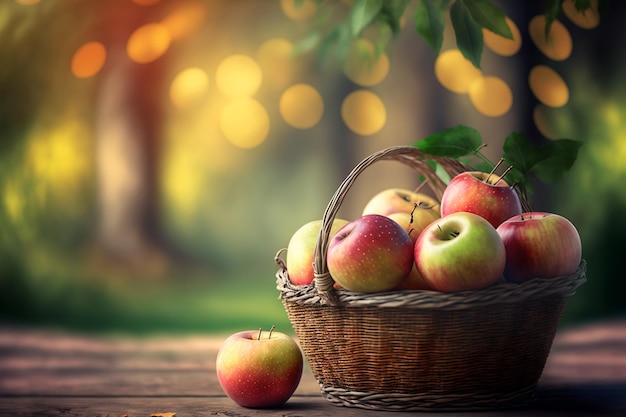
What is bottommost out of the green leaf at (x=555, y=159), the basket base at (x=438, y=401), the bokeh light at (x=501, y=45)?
the basket base at (x=438, y=401)

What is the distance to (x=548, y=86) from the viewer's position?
2.11m

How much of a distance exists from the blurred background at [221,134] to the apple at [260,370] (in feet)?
3.30

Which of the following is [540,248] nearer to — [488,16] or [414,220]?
[414,220]

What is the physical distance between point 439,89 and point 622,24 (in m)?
0.52

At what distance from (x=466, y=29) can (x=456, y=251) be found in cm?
41

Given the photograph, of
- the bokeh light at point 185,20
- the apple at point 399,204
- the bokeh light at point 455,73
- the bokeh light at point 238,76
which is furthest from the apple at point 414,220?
the bokeh light at point 185,20

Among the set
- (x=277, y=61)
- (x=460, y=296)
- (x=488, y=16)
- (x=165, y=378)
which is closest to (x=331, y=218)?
(x=460, y=296)

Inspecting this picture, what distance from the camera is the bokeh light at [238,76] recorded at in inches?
87.5

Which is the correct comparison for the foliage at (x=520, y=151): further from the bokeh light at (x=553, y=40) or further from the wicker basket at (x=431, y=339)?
the bokeh light at (x=553, y=40)

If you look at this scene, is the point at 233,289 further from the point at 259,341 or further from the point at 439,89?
the point at 259,341

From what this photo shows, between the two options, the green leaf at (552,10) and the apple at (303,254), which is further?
the green leaf at (552,10)

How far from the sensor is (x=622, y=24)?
6.91ft

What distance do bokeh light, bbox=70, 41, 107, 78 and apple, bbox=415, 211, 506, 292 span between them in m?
1.52

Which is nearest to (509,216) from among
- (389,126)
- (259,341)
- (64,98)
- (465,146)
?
(465,146)
